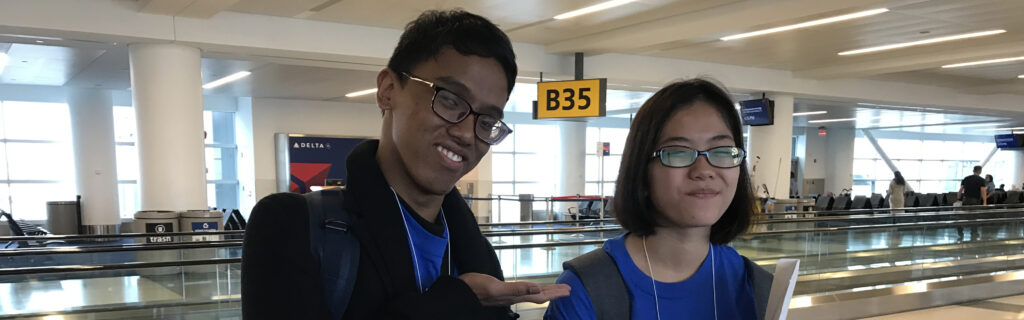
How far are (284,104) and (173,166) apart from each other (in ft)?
25.7

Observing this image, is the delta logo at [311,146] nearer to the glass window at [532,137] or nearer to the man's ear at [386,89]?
the glass window at [532,137]

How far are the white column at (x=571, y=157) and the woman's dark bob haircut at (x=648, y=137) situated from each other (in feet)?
60.3

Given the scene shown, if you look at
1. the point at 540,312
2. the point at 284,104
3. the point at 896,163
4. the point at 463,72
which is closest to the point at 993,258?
the point at 540,312

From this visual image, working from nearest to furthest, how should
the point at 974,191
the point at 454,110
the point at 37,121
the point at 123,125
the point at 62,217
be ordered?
the point at 454,110
the point at 62,217
the point at 974,191
the point at 37,121
the point at 123,125

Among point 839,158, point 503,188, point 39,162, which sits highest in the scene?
point 39,162

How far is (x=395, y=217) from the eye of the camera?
103cm

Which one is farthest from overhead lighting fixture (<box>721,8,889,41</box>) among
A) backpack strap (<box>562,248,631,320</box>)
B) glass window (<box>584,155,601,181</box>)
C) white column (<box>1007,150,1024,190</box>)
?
white column (<box>1007,150,1024,190</box>)

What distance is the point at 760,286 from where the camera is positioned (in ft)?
4.82

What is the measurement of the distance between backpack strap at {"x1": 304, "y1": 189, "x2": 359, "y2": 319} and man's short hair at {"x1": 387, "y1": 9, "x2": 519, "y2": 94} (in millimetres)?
271

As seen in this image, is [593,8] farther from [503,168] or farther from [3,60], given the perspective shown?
[503,168]

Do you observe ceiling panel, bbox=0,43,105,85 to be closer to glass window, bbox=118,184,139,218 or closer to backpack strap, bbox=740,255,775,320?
glass window, bbox=118,184,139,218

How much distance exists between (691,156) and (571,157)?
1856cm

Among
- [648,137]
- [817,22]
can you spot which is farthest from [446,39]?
[817,22]

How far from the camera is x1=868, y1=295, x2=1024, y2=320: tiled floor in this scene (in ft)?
20.5
